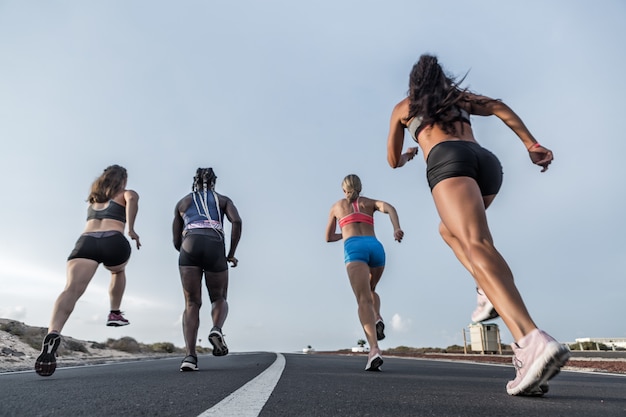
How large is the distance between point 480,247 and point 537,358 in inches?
27.4

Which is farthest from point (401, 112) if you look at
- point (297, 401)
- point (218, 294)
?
point (218, 294)

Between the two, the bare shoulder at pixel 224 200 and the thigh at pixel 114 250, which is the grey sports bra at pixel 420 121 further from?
the thigh at pixel 114 250

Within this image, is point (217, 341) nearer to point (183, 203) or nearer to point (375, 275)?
point (183, 203)

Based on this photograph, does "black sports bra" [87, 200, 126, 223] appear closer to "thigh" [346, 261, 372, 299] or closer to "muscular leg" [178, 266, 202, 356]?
"muscular leg" [178, 266, 202, 356]

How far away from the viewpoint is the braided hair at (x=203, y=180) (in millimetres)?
5949

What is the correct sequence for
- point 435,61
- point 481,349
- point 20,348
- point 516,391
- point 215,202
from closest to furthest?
1. point 516,391
2. point 435,61
3. point 215,202
4. point 20,348
5. point 481,349

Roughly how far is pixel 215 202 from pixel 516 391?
4161mm

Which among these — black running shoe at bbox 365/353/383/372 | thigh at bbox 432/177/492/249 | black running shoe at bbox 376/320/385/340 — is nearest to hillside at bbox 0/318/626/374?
black running shoe at bbox 376/320/385/340

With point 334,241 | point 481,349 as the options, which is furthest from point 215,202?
point 481,349

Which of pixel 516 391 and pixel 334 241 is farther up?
pixel 334 241

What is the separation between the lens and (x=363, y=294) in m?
5.75

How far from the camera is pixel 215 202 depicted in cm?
584

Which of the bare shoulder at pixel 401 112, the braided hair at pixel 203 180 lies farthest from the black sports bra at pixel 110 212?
the bare shoulder at pixel 401 112

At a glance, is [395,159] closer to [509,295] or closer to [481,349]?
[509,295]
